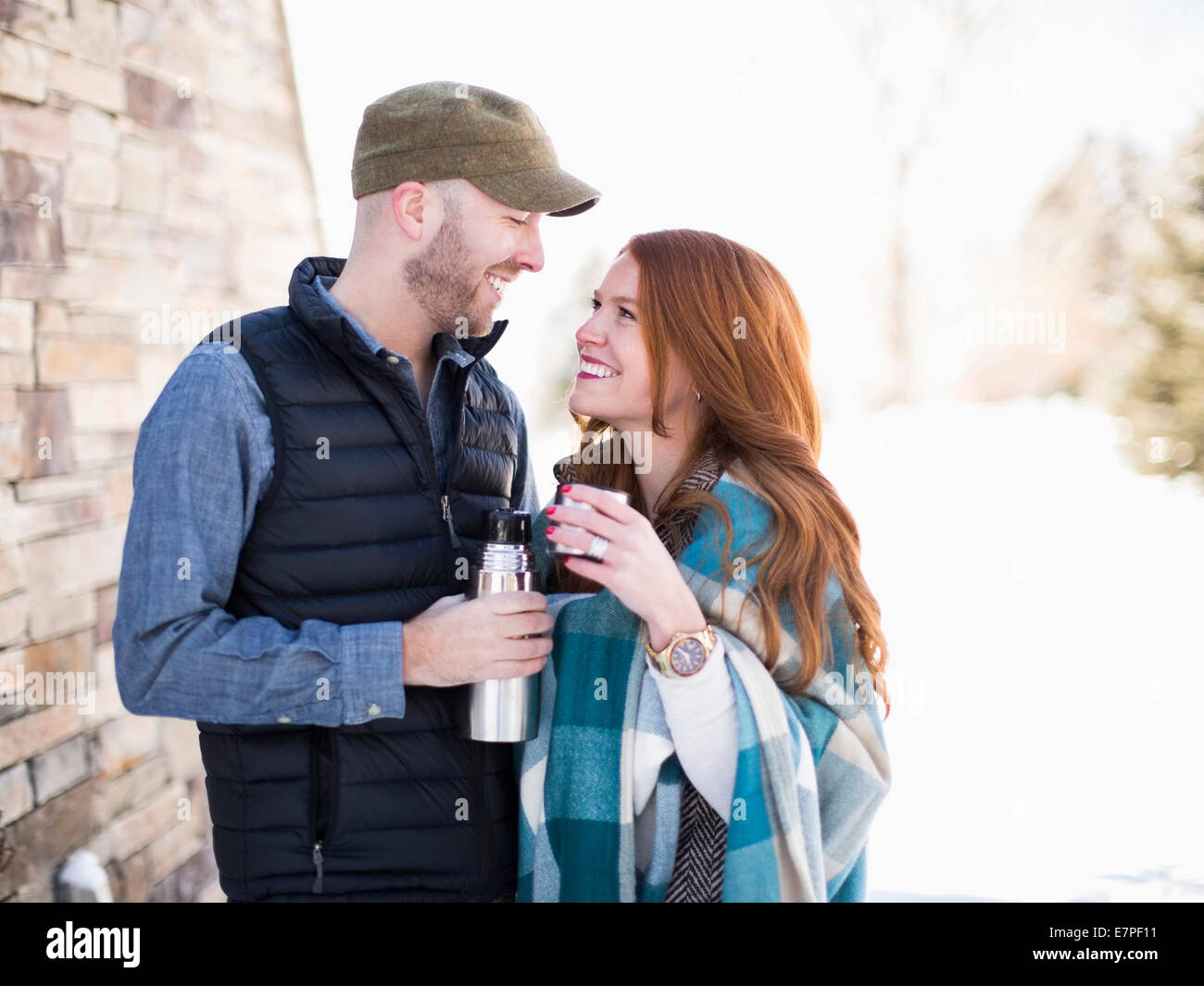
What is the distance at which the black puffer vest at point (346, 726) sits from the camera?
5.46 feet

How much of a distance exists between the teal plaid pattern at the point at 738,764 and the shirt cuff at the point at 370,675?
0.33 meters

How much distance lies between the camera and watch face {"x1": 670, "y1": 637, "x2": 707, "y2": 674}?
5.31 ft

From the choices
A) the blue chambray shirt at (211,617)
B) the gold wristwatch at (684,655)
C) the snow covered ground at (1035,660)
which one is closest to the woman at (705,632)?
the gold wristwatch at (684,655)

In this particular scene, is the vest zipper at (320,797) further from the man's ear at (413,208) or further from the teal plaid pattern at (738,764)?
the man's ear at (413,208)

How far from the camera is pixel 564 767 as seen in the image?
1.77 m

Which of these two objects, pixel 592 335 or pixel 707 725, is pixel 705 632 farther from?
pixel 592 335

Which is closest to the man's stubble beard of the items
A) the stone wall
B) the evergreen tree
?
the stone wall

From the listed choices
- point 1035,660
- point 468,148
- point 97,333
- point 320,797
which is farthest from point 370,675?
point 1035,660

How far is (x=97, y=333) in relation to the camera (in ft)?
9.78

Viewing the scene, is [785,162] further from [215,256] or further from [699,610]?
A: [699,610]

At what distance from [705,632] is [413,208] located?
0.95 meters

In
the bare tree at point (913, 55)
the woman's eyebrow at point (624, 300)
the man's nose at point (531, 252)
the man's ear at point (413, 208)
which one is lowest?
the woman's eyebrow at point (624, 300)

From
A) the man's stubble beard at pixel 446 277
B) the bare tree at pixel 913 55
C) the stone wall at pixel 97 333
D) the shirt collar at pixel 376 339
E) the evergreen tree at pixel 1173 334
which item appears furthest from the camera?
the bare tree at pixel 913 55

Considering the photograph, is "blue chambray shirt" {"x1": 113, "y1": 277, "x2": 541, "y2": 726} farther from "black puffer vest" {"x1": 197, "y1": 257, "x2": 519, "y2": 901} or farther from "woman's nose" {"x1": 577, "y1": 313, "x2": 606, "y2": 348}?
"woman's nose" {"x1": 577, "y1": 313, "x2": 606, "y2": 348}
